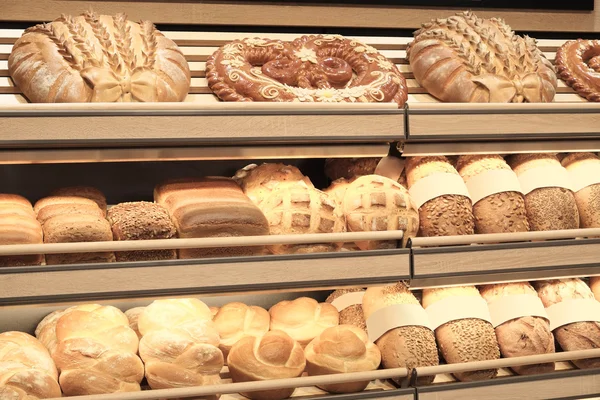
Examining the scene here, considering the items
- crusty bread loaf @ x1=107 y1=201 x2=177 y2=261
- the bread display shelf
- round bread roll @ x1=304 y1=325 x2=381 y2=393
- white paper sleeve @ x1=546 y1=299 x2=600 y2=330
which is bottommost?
round bread roll @ x1=304 y1=325 x2=381 y2=393

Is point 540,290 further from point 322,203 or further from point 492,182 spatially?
point 322,203

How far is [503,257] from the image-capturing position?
8.99 feet

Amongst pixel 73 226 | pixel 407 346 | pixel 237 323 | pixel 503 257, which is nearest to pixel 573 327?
pixel 503 257

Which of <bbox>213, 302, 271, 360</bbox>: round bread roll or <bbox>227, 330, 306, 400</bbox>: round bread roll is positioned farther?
<bbox>213, 302, 271, 360</bbox>: round bread roll

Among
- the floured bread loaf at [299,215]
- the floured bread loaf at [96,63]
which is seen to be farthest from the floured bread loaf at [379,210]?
the floured bread loaf at [96,63]

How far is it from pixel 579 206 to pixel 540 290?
1.16 ft

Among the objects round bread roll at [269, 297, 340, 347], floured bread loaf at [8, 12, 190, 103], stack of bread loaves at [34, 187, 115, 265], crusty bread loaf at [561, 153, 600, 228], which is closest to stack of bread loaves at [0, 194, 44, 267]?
stack of bread loaves at [34, 187, 115, 265]

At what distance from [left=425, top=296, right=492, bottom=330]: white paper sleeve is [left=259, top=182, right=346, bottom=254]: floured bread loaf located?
438 mm

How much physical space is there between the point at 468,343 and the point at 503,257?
12.8 inches

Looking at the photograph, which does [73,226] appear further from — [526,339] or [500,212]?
[526,339]

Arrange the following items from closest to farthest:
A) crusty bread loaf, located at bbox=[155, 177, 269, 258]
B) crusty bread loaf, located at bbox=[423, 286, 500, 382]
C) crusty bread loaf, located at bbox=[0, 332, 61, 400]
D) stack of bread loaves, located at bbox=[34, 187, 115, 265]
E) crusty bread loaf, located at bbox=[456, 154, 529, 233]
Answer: crusty bread loaf, located at bbox=[0, 332, 61, 400], stack of bread loaves, located at bbox=[34, 187, 115, 265], crusty bread loaf, located at bbox=[155, 177, 269, 258], crusty bread loaf, located at bbox=[423, 286, 500, 382], crusty bread loaf, located at bbox=[456, 154, 529, 233]

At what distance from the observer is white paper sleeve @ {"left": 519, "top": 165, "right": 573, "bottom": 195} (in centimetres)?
292

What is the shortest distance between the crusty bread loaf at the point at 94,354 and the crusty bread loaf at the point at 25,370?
38 mm

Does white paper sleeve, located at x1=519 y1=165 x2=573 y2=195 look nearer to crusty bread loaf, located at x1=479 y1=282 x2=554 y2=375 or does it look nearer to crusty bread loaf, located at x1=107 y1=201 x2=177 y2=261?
crusty bread loaf, located at x1=479 y1=282 x2=554 y2=375
